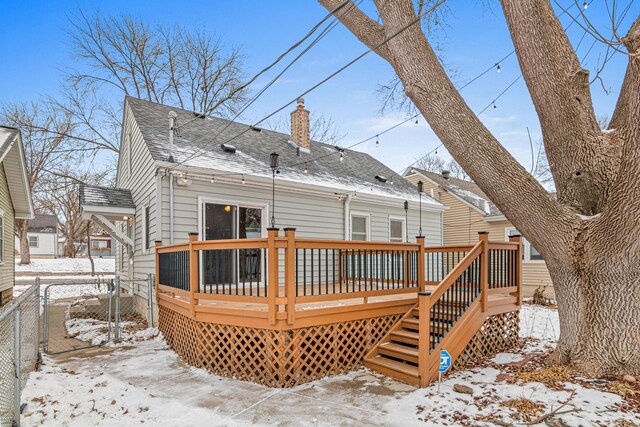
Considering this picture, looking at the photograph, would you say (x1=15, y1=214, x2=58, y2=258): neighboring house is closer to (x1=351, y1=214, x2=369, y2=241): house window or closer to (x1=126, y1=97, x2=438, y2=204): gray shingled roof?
(x1=126, y1=97, x2=438, y2=204): gray shingled roof

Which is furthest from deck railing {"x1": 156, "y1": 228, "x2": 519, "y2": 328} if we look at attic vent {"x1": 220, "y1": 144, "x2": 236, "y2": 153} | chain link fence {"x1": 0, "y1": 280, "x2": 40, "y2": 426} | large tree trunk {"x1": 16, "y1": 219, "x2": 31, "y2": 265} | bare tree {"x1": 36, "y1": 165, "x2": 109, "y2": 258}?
large tree trunk {"x1": 16, "y1": 219, "x2": 31, "y2": 265}

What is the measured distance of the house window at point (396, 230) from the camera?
11.0 m

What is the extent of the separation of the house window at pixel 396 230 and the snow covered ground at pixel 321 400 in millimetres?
6083

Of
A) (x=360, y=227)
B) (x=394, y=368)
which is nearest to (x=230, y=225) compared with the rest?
(x=360, y=227)

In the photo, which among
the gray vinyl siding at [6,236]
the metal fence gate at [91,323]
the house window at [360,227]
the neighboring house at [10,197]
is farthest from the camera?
the house window at [360,227]

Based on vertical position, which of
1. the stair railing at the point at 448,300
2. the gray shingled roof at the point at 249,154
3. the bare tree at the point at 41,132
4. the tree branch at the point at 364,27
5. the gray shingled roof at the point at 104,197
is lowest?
the stair railing at the point at 448,300

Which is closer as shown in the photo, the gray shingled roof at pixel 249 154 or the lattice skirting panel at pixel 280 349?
the lattice skirting panel at pixel 280 349

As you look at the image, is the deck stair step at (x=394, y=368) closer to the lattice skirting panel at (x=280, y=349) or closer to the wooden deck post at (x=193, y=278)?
the lattice skirting panel at (x=280, y=349)

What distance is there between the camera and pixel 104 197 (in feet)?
28.5

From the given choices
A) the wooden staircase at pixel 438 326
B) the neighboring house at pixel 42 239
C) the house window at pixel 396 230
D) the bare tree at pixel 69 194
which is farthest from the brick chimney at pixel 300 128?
the neighboring house at pixel 42 239

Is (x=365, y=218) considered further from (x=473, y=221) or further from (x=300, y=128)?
(x=473, y=221)

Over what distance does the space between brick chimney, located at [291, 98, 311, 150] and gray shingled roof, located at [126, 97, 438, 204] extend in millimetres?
310

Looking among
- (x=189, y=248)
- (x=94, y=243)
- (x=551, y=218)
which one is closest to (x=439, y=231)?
(x=551, y=218)

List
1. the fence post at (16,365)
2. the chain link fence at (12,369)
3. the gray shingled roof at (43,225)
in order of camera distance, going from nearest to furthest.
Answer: the chain link fence at (12,369) → the fence post at (16,365) → the gray shingled roof at (43,225)
